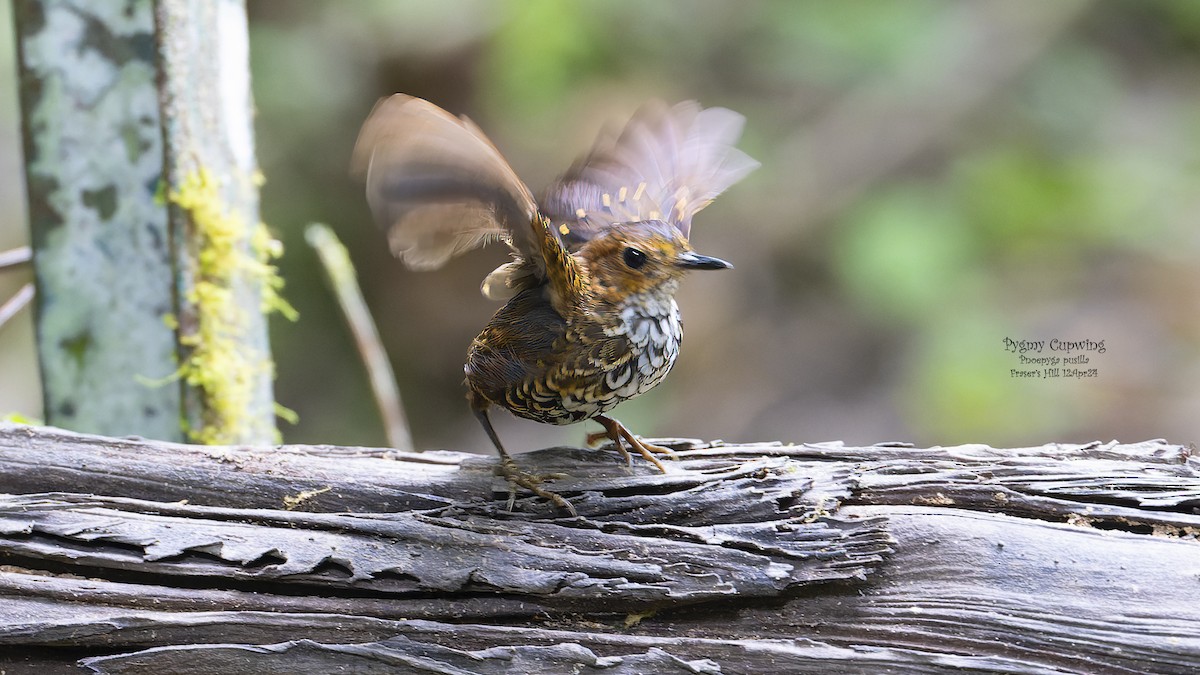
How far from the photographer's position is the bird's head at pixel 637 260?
2.26 metres

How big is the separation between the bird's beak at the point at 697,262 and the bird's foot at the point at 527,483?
0.59m

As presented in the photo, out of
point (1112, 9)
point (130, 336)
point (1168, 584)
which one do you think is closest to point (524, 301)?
point (130, 336)

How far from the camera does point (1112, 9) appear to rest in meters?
6.66

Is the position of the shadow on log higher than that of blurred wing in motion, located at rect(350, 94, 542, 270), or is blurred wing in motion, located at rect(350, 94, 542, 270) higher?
blurred wing in motion, located at rect(350, 94, 542, 270)

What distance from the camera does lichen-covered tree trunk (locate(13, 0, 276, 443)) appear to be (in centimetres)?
265

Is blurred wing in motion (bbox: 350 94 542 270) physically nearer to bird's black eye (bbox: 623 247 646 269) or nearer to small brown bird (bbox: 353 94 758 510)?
small brown bird (bbox: 353 94 758 510)

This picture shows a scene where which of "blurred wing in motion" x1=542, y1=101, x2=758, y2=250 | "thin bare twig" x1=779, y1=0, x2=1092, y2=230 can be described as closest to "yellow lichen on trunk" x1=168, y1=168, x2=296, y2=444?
"blurred wing in motion" x1=542, y1=101, x2=758, y2=250

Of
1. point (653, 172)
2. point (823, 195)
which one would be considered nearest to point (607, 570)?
point (653, 172)

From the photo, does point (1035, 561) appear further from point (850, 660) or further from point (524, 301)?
point (524, 301)

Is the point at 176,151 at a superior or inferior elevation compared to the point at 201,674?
superior

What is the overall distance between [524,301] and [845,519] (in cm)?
93

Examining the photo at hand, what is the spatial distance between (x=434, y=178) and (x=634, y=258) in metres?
0.52

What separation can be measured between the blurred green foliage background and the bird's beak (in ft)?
13.0

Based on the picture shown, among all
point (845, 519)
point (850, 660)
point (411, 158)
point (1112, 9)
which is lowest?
point (850, 660)
